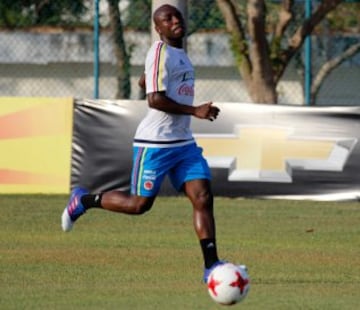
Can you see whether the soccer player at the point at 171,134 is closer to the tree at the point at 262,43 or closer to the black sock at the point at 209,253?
the black sock at the point at 209,253

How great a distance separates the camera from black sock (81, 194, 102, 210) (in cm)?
982

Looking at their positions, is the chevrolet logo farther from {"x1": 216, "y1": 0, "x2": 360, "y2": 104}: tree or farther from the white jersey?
the white jersey

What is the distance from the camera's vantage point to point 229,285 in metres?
8.09

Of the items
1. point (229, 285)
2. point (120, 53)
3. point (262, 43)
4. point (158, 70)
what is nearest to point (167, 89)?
point (158, 70)

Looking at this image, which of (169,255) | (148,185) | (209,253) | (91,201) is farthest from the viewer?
(169,255)

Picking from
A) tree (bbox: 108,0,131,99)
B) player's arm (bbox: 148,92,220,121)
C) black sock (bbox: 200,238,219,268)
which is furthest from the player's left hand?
tree (bbox: 108,0,131,99)

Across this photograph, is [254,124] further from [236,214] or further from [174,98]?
[174,98]

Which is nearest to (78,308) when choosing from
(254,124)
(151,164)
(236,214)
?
(151,164)

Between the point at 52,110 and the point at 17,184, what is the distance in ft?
3.33

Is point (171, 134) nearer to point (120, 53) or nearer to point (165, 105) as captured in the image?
point (165, 105)

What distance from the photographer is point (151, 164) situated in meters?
9.15

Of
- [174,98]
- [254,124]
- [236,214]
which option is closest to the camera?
[174,98]

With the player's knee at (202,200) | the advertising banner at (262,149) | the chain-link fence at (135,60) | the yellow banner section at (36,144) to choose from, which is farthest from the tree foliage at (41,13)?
the player's knee at (202,200)

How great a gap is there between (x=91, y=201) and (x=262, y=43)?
914cm
